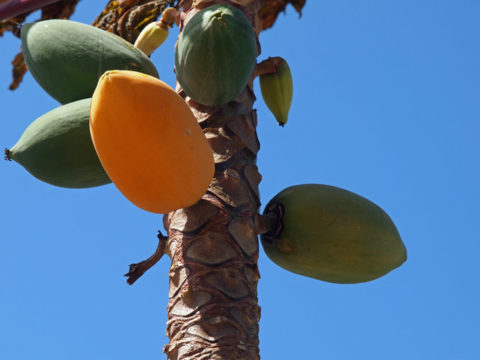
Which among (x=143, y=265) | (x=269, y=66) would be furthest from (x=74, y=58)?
(x=269, y=66)

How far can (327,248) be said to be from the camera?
2.21 m

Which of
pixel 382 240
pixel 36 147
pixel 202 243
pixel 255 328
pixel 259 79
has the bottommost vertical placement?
pixel 255 328

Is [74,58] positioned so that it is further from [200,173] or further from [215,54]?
[200,173]

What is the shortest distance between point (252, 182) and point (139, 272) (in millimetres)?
483

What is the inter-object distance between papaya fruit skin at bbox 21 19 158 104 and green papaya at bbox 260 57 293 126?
603mm

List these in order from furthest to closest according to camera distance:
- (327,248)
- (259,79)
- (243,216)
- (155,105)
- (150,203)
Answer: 1. (259,79)
2. (327,248)
3. (243,216)
4. (150,203)
5. (155,105)

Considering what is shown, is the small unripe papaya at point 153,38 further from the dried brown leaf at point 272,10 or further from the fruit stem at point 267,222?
the fruit stem at point 267,222

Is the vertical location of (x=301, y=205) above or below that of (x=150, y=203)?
above

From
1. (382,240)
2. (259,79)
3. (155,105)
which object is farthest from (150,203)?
(259,79)

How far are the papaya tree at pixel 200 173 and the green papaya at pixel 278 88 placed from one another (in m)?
0.31

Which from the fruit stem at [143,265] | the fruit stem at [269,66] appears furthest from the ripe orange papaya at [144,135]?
the fruit stem at [269,66]

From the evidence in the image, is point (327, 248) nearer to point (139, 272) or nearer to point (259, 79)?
point (139, 272)

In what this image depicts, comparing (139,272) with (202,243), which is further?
(139,272)

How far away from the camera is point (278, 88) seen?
2707 mm
